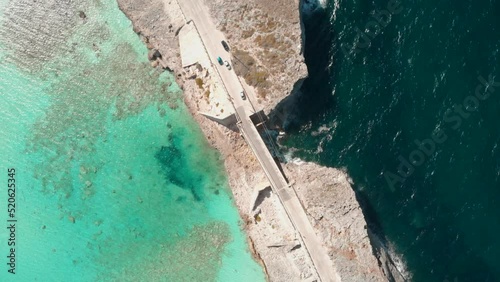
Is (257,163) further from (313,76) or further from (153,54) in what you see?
(153,54)

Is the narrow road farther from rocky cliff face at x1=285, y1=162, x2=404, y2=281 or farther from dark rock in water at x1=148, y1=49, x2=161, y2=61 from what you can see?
dark rock in water at x1=148, y1=49, x2=161, y2=61

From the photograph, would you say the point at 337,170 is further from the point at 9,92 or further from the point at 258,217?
the point at 9,92

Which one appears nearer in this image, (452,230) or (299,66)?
(299,66)

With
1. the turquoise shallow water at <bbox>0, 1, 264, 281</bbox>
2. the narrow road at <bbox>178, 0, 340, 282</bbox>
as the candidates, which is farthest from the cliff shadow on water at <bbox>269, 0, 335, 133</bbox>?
the turquoise shallow water at <bbox>0, 1, 264, 281</bbox>

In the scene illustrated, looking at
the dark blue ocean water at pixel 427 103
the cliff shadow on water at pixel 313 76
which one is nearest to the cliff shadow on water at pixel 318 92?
the cliff shadow on water at pixel 313 76

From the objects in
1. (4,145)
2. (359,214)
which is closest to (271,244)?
(359,214)

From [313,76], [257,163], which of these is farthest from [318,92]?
[257,163]
